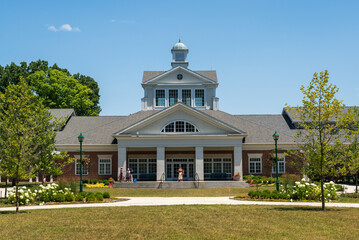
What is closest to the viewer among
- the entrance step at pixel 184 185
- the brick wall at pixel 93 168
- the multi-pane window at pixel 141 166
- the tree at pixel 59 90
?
the entrance step at pixel 184 185

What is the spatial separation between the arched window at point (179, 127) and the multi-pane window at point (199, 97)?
6.97 m

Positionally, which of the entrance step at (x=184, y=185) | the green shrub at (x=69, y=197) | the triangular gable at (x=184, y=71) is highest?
the triangular gable at (x=184, y=71)

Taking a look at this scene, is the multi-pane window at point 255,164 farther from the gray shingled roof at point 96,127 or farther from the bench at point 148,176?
the gray shingled roof at point 96,127

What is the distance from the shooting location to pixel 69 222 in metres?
14.6

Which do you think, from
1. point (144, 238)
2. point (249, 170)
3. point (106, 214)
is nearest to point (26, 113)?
point (106, 214)

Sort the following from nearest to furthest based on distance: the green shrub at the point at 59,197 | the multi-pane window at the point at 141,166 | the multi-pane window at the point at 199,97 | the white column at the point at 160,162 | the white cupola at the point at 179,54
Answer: the green shrub at the point at 59,197, the white column at the point at 160,162, the multi-pane window at the point at 141,166, the multi-pane window at the point at 199,97, the white cupola at the point at 179,54

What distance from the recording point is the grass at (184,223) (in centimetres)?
1216

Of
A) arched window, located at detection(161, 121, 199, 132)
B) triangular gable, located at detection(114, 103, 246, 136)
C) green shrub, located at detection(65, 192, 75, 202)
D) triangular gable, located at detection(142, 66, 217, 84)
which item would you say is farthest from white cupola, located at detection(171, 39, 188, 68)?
green shrub, located at detection(65, 192, 75, 202)

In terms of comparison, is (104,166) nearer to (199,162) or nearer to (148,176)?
(148,176)

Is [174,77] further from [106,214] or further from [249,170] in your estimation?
[106,214]

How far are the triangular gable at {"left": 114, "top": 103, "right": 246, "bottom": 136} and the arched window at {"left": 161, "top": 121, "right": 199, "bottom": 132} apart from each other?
3.62ft

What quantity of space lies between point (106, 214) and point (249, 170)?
1126 inches

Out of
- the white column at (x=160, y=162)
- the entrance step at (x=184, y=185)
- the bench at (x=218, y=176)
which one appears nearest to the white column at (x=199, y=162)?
the bench at (x=218, y=176)

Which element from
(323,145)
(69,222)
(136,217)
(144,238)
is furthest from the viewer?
(323,145)
